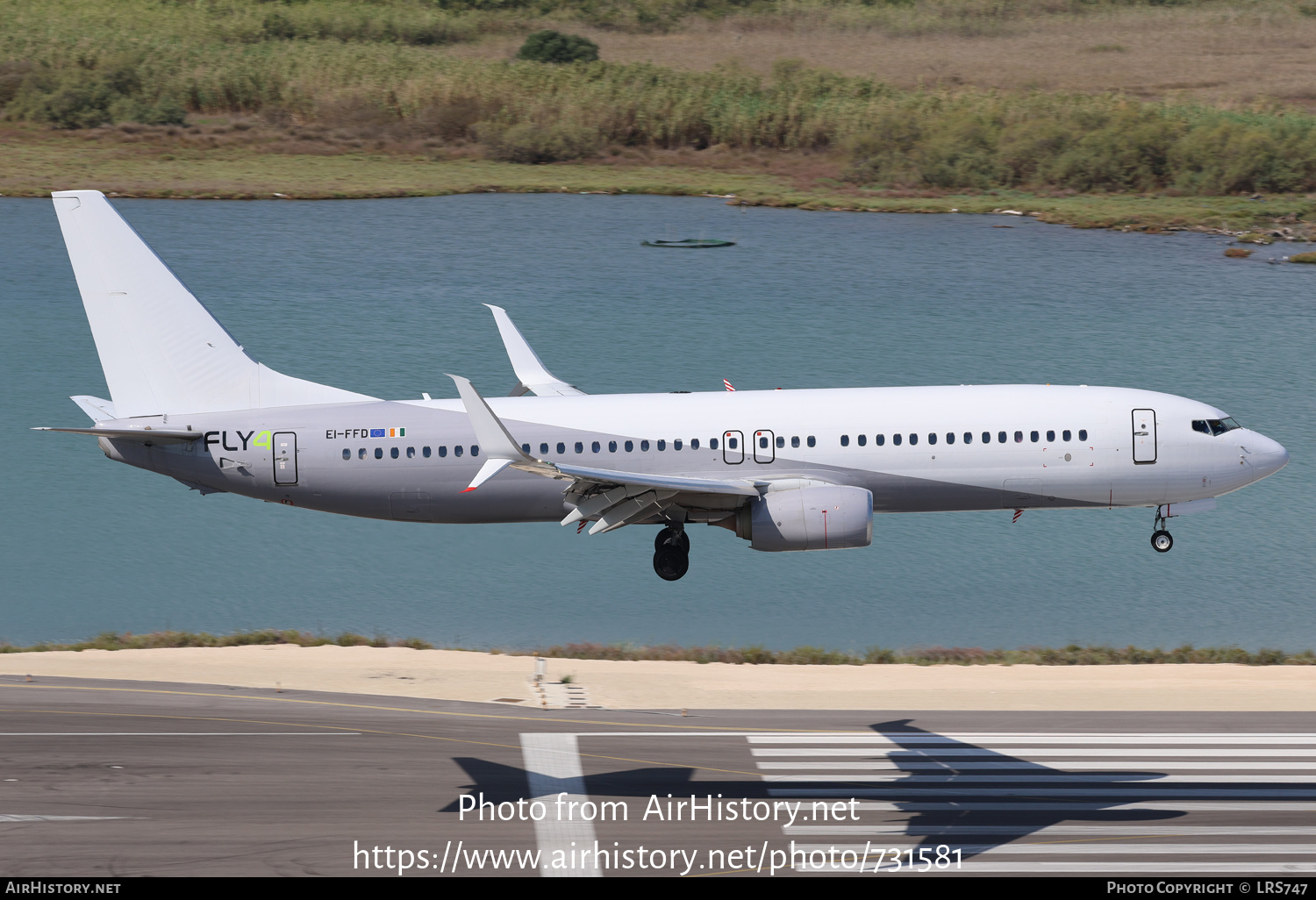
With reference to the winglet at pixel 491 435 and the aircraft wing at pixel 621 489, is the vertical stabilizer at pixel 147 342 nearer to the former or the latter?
the aircraft wing at pixel 621 489

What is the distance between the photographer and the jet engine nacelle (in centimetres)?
4134

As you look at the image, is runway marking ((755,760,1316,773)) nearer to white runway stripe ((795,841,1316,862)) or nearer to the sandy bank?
white runway stripe ((795,841,1316,862))

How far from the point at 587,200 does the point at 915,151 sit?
78.0ft

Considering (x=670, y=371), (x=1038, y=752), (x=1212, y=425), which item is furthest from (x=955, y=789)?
(x=670, y=371)

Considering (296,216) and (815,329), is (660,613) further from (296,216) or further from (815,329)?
(296,216)

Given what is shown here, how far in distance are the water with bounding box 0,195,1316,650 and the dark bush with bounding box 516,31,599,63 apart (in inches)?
883

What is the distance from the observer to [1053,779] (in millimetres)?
31469

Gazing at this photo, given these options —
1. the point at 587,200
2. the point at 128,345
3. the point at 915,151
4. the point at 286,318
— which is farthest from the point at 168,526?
the point at 915,151

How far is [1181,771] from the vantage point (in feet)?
105

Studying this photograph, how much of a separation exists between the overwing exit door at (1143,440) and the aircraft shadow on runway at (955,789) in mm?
13277

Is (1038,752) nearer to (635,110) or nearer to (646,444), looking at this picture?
(646,444)

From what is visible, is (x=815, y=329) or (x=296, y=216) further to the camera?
(x=296, y=216)

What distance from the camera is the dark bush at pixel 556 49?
126 meters

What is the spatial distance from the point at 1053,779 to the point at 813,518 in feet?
37.8
